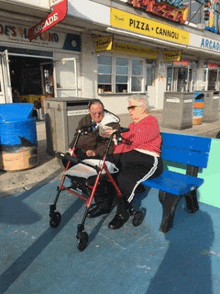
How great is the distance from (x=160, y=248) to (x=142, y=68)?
40.8 feet

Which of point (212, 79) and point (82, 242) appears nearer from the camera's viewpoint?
point (82, 242)

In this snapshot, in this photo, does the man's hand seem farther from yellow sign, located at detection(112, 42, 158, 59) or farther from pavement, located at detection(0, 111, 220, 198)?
yellow sign, located at detection(112, 42, 158, 59)

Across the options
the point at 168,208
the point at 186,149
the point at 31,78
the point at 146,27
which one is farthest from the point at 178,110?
the point at 31,78

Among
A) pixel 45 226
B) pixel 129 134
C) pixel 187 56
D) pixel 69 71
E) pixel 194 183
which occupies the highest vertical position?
pixel 187 56

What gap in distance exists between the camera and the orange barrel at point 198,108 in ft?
28.8

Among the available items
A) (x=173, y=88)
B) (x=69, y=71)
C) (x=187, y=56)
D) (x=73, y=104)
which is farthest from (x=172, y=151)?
(x=187, y=56)

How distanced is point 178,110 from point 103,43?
4.53 meters

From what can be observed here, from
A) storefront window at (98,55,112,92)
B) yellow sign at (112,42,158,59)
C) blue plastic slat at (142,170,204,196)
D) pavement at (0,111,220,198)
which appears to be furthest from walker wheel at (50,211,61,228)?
yellow sign at (112,42,158,59)

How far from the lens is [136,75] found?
1319cm

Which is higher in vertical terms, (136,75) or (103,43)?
(103,43)

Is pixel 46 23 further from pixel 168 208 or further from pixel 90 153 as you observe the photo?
pixel 168 208

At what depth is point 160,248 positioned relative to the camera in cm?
233

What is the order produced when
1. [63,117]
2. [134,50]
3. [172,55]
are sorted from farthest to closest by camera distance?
[172,55], [134,50], [63,117]

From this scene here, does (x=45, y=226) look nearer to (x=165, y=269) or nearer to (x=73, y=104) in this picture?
(x=165, y=269)
